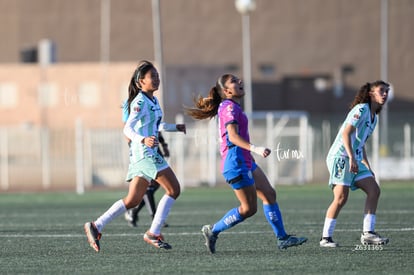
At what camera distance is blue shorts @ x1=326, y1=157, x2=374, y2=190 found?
39.6ft

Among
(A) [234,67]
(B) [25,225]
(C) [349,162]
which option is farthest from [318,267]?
(A) [234,67]

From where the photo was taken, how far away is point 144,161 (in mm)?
12000

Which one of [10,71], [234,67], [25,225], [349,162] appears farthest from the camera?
[234,67]

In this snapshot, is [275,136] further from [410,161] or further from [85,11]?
[85,11]

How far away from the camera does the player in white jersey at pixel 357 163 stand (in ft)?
39.5

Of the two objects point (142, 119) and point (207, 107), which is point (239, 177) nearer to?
point (207, 107)

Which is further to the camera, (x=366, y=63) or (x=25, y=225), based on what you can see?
(x=366, y=63)

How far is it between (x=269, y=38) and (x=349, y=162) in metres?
41.6

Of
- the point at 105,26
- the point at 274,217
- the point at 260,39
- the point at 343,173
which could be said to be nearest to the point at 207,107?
the point at 274,217

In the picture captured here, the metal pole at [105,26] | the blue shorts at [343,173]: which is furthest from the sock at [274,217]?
the metal pole at [105,26]

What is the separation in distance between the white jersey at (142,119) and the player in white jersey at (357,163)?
6.69 feet

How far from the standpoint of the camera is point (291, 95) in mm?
54094

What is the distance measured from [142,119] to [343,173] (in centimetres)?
231

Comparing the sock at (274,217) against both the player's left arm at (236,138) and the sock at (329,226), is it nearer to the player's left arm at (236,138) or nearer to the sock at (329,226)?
the sock at (329,226)
